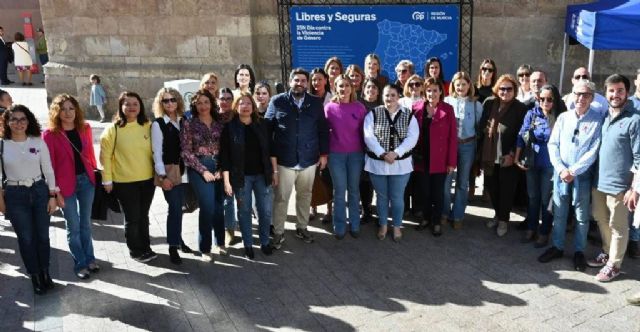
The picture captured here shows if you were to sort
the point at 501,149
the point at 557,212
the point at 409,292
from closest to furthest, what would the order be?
the point at 409,292 → the point at 557,212 → the point at 501,149

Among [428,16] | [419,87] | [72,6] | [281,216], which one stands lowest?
[281,216]

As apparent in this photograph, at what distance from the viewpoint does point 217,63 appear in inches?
424

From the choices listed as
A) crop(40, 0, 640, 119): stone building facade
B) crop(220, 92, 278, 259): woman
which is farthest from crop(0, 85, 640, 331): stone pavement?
crop(40, 0, 640, 119): stone building facade

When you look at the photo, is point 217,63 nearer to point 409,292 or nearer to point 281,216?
point 281,216

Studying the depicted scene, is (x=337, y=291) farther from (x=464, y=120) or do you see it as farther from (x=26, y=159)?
(x=26, y=159)

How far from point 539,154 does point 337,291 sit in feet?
7.84

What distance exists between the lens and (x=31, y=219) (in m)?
4.62

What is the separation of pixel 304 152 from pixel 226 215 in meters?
1.13

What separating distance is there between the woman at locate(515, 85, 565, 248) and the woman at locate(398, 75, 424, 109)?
1104 mm

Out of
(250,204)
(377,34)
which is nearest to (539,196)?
(250,204)

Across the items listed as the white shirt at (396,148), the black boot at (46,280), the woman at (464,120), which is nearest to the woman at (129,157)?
the black boot at (46,280)

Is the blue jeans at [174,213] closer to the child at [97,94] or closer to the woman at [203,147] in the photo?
the woman at [203,147]

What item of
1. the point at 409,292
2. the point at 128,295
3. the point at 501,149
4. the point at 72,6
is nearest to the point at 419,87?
the point at 501,149

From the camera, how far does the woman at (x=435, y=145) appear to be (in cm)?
554
